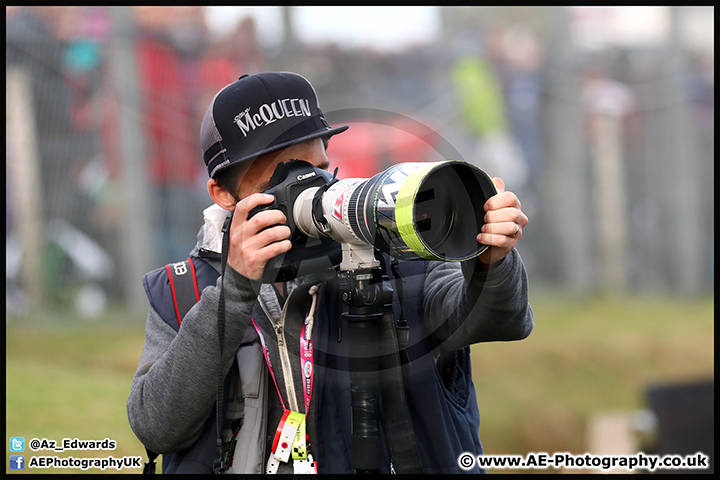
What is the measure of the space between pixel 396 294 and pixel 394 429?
1.09 ft

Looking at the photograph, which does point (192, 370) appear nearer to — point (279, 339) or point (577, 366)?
point (279, 339)

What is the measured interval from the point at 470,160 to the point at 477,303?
4.95m

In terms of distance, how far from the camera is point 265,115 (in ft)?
6.41

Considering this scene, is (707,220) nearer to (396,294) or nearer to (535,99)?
(535,99)

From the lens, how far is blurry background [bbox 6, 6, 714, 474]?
15.5ft

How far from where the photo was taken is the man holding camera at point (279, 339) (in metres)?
1.75

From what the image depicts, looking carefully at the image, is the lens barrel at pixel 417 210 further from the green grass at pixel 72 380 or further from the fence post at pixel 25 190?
the fence post at pixel 25 190

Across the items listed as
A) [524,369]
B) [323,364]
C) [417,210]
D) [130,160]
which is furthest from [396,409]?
[524,369]

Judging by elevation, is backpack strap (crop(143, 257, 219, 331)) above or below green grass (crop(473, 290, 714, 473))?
above

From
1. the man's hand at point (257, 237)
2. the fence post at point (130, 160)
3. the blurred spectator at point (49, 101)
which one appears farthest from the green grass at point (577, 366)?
the man's hand at point (257, 237)

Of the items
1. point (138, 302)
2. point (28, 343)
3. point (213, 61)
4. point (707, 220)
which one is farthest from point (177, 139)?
point (707, 220)

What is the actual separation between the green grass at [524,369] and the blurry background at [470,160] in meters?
0.02

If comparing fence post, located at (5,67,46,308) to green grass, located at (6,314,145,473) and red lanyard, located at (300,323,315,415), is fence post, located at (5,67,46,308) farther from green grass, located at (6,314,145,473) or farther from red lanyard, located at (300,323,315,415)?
red lanyard, located at (300,323,315,415)

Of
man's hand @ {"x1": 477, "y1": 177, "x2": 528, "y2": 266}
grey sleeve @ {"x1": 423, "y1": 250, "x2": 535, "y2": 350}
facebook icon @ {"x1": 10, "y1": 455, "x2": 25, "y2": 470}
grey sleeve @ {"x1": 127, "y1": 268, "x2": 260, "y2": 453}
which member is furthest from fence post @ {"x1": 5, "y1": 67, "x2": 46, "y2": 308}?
man's hand @ {"x1": 477, "y1": 177, "x2": 528, "y2": 266}
